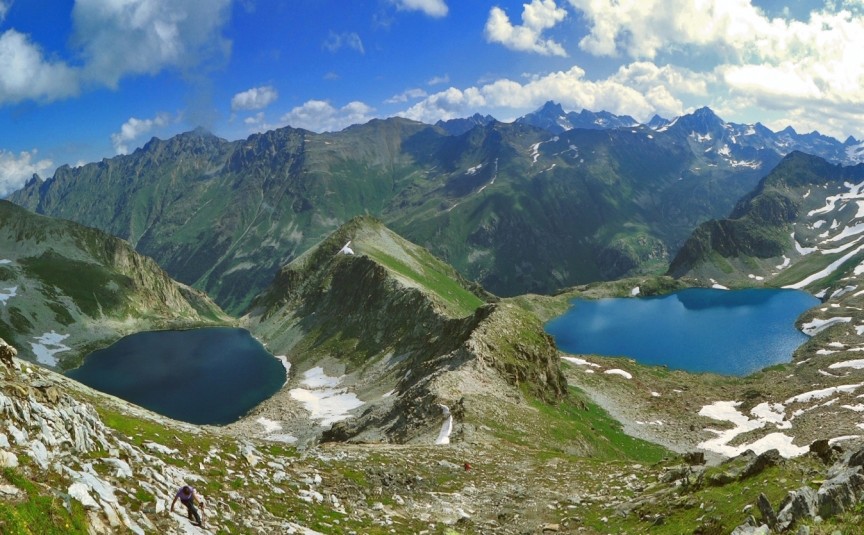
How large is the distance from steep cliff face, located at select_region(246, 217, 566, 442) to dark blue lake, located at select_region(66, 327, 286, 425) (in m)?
8.41

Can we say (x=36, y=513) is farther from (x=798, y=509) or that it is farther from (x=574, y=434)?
(x=574, y=434)

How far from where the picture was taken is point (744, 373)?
140 m

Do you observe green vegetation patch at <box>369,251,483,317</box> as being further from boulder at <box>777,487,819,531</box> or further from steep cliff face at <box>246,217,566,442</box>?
boulder at <box>777,487,819,531</box>

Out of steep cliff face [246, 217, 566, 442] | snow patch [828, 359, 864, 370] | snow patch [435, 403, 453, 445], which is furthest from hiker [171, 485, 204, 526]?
snow patch [828, 359, 864, 370]

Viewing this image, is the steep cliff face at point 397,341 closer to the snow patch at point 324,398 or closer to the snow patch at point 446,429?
the snow patch at point 446,429

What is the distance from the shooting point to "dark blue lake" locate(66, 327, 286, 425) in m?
118

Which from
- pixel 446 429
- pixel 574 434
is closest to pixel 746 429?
pixel 574 434

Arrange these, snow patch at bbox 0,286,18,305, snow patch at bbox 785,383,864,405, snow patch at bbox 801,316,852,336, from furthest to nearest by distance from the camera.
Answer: snow patch at bbox 0,286,18,305
snow patch at bbox 801,316,852,336
snow patch at bbox 785,383,864,405

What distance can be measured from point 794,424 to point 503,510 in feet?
243

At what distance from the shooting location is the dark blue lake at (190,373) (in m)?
118

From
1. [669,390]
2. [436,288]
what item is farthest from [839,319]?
[436,288]

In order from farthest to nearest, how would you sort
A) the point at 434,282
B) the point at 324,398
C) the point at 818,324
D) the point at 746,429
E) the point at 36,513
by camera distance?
the point at 818,324 < the point at 434,282 < the point at 324,398 < the point at 746,429 < the point at 36,513

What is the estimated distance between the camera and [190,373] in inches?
5620

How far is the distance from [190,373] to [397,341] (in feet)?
219
